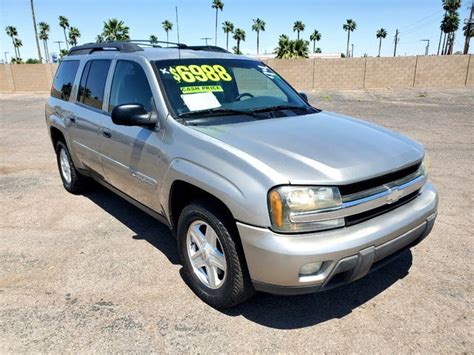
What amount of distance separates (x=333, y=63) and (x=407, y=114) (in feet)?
46.6

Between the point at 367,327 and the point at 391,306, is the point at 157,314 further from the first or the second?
the point at 391,306

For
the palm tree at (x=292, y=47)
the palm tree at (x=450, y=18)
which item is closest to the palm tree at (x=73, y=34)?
the palm tree at (x=292, y=47)

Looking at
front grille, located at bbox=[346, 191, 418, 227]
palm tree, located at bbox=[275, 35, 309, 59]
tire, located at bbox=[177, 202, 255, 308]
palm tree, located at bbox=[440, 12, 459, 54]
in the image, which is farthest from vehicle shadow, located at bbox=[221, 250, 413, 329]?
palm tree, located at bbox=[440, 12, 459, 54]

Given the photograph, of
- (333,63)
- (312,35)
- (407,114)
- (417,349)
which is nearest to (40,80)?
(333,63)

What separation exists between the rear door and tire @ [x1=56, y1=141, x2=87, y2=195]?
55 cm

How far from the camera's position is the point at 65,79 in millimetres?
5195

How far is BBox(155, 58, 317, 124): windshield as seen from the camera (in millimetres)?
3213

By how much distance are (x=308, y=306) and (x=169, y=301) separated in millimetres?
1075

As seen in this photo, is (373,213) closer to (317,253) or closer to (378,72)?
(317,253)

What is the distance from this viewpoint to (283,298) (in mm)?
3043

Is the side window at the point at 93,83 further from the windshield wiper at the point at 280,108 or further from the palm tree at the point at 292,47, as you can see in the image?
the palm tree at the point at 292,47

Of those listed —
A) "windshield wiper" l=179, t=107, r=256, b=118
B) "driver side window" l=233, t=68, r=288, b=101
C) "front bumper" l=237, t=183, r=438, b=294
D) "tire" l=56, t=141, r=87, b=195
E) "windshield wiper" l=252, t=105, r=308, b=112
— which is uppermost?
"driver side window" l=233, t=68, r=288, b=101

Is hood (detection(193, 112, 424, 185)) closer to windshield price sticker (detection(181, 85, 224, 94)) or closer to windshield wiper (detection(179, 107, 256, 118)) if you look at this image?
windshield wiper (detection(179, 107, 256, 118))

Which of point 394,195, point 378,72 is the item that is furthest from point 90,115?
point 378,72
